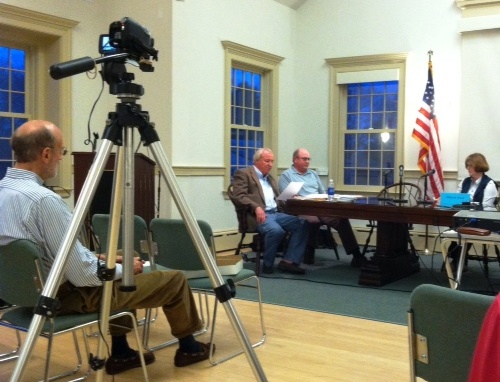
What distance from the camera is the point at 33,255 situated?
7.22ft

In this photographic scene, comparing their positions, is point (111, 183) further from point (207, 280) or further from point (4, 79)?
point (207, 280)

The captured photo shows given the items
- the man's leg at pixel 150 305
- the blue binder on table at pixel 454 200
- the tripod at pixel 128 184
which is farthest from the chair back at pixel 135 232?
the blue binder on table at pixel 454 200

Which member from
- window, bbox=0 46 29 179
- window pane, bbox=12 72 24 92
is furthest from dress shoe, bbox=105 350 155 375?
window pane, bbox=12 72 24 92

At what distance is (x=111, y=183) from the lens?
4.99 m

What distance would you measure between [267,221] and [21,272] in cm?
348

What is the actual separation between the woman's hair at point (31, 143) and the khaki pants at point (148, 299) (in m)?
0.56

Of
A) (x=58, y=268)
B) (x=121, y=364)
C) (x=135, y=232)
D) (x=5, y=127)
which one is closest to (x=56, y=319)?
(x=121, y=364)

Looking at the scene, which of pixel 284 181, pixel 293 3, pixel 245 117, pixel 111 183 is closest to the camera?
pixel 111 183

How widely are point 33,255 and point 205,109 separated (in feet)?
15.3

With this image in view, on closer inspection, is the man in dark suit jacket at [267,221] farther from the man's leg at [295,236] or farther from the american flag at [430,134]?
the american flag at [430,134]

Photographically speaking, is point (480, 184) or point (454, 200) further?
point (480, 184)

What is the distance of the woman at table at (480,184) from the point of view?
565 cm

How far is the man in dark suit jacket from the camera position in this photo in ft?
18.0

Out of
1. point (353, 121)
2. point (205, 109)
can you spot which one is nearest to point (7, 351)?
point (205, 109)
